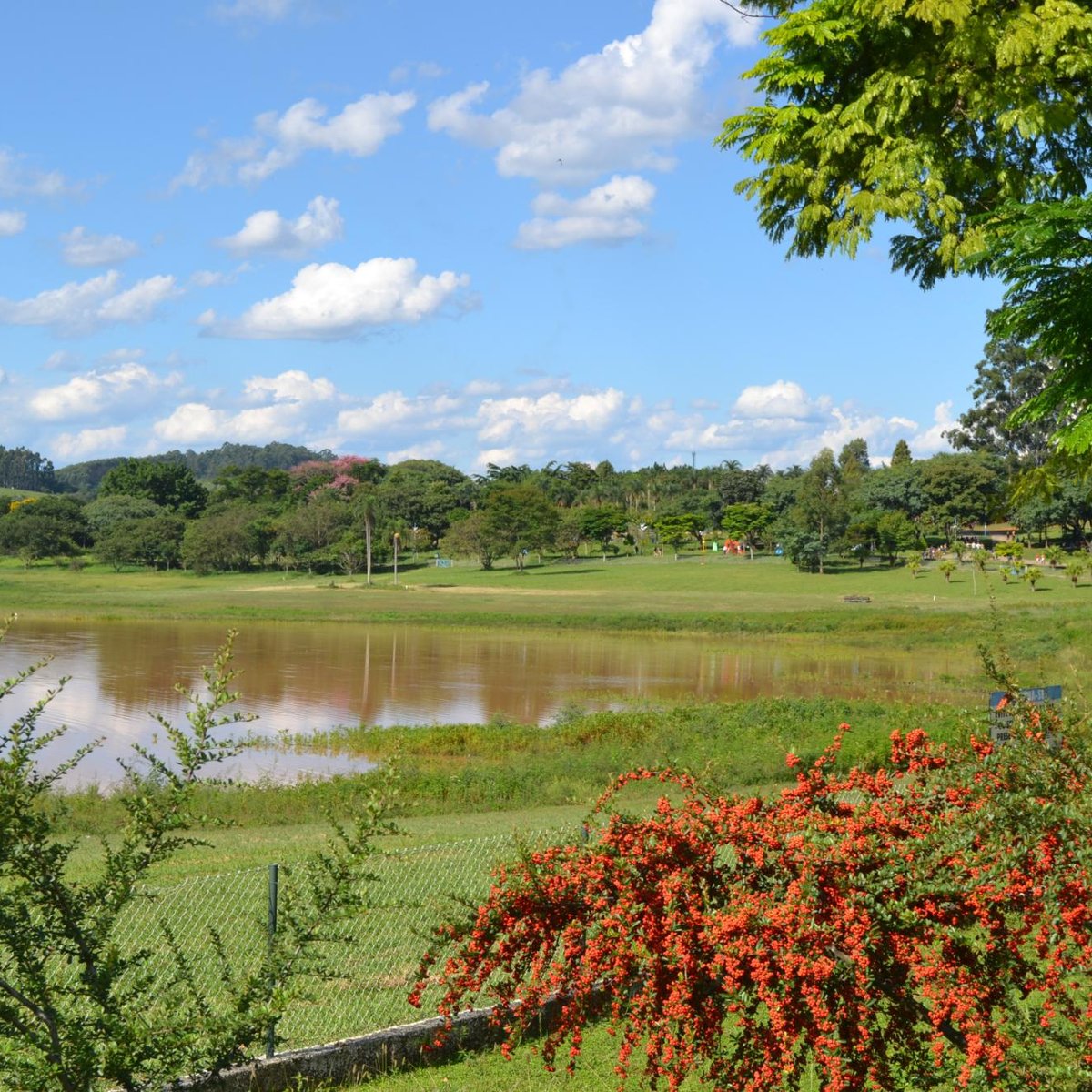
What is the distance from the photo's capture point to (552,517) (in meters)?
105

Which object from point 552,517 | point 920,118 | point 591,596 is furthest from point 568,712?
point 552,517

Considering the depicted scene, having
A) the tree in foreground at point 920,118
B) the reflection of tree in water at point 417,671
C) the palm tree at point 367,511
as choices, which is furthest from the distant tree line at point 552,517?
the tree in foreground at point 920,118

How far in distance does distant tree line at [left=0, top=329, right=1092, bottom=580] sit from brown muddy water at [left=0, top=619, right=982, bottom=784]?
1405 inches

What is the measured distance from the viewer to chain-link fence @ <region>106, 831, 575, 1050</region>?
808 cm

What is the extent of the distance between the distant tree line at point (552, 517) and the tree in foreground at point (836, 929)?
238ft

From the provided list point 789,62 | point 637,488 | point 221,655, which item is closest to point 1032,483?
point 789,62

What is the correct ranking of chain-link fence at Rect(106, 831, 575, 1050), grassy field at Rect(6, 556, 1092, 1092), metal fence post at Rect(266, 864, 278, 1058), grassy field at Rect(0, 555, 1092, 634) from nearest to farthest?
1. metal fence post at Rect(266, 864, 278, 1058)
2. chain-link fence at Rect(106, 831, 575, 1050)
3. grassy field at Rect(6, 556, 1092, 1092)
4. grassy field at Rect(0, 555, 1092, 634)

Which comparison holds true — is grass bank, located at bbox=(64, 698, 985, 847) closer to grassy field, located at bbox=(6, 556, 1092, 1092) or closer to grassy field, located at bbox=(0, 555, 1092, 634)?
grassy field, located at bbox=(6, 556, 1092, 1092)

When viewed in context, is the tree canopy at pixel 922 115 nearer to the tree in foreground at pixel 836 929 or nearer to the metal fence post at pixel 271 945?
the tree in foreground at pixel 836 929

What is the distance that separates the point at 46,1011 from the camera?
5.04 meters

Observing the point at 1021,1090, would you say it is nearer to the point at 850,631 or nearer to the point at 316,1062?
the point at 316,1062

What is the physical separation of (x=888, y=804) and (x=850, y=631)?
5128 cm

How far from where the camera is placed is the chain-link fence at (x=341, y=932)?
8.08 metres

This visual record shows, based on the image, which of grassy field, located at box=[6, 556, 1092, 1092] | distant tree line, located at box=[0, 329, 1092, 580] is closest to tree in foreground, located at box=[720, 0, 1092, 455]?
grassy field, located at box=[6, 556, 1092, 1092]
